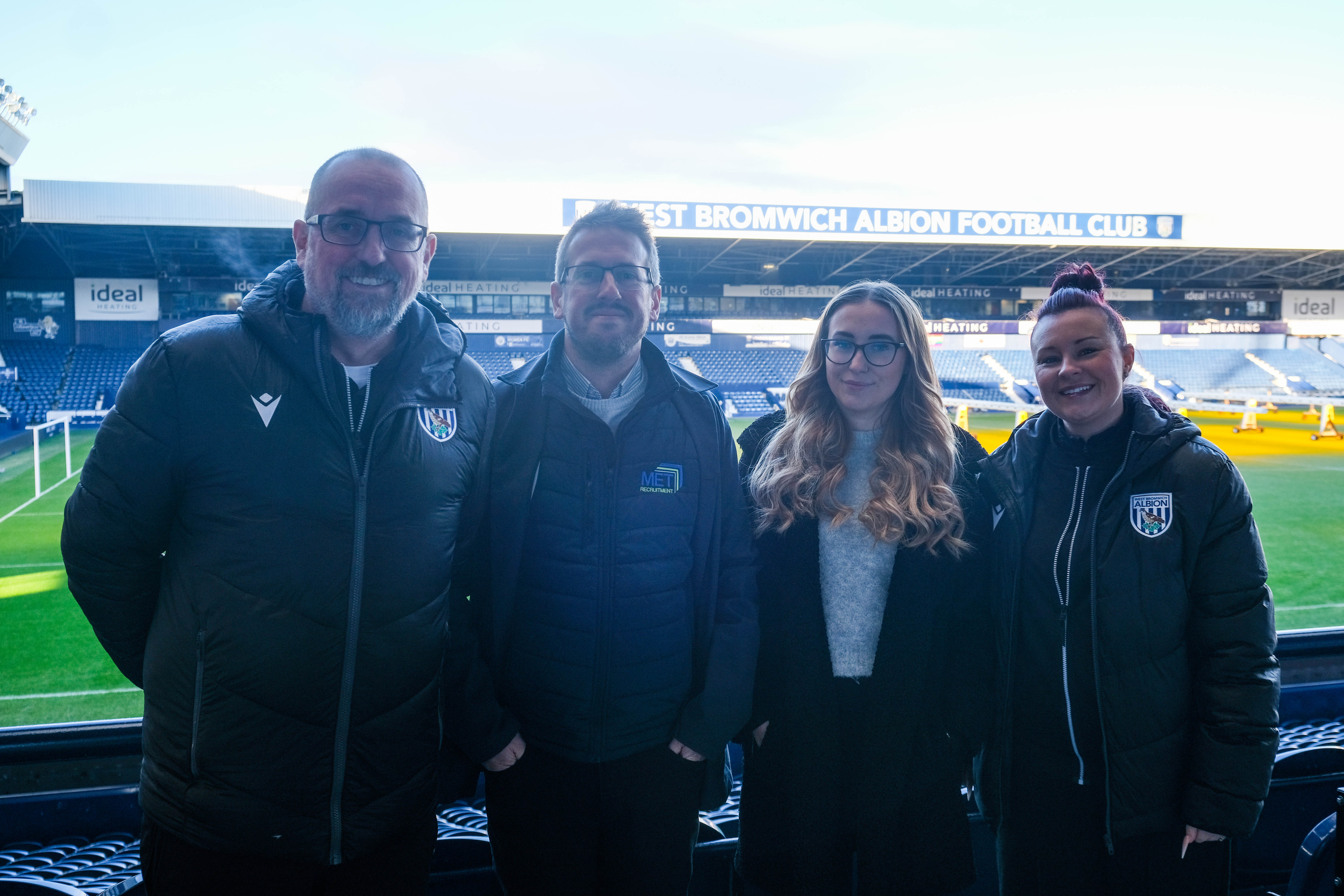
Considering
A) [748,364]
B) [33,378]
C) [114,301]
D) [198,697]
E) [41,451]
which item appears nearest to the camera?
[198,697]

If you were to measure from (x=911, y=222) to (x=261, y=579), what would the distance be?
2587 cm

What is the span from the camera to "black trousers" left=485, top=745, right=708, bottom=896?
1.71 m

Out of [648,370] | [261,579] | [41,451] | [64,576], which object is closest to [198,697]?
[261,579]

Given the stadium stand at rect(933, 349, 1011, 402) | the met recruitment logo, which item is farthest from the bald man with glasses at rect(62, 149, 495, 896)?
the stadium stand at rect(933, 349, 1011, 402)

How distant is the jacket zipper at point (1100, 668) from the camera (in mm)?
1740

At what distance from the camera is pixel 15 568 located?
6652 millimetres

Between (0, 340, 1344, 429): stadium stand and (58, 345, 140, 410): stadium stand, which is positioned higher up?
(0, 340, 1344, 429): stadium stand

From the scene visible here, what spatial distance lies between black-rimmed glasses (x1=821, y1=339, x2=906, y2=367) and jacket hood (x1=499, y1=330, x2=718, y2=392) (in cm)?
33

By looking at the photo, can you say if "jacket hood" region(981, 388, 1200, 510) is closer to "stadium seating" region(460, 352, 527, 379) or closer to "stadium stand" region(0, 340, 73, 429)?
"stadium stand" region(0, 340, 73, 429)

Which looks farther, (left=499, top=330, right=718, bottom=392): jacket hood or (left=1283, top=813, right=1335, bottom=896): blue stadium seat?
(left=1283, top=813, right=1335, bottom=896): blue stadium seat

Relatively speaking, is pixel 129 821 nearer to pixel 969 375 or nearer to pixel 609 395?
pixel 609 395

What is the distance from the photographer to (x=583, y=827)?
68.1 inches

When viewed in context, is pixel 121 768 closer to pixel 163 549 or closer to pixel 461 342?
pixel 163 549

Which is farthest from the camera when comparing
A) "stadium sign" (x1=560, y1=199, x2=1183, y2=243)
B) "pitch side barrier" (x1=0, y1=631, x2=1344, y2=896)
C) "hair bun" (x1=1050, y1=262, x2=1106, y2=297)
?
"stadium sign" (x1=560, y1=199, x2=1183, y2=243)
